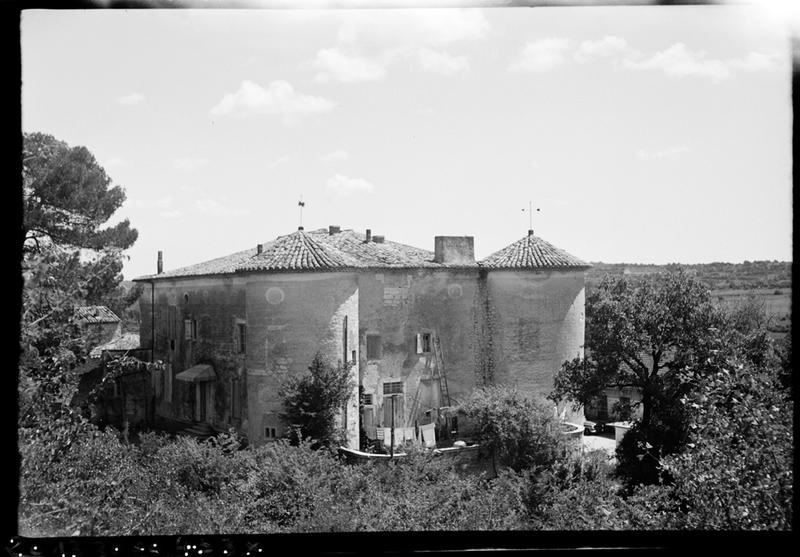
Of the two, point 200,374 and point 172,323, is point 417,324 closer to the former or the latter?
point 200,374

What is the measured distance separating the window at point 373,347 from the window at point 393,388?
748 millimetres

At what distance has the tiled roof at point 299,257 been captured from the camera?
16812 mm

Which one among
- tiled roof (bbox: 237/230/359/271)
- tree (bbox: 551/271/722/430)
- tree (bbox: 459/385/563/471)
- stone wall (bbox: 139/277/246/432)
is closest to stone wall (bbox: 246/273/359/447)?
tiled roof (bbox: 237/230/359/271)

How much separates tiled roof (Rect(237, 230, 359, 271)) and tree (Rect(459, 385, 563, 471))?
15.7ft

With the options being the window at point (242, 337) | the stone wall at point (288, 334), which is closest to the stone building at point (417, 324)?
the window at point (242, 337)

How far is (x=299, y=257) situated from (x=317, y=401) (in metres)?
3.34

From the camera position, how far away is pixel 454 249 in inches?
785

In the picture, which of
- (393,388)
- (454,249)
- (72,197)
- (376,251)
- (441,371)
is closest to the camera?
(72,197)

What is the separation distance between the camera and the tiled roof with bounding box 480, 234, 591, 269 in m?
19.6

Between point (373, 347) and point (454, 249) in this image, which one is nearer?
point (373, 347)

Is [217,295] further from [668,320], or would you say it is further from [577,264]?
[668,320]

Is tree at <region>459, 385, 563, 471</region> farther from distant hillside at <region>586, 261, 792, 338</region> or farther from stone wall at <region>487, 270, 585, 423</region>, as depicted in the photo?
distant hillside at <region>586, 261, 792, 338</region>

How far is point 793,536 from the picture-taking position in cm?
300

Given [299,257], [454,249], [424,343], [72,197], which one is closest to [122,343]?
[72,197]
